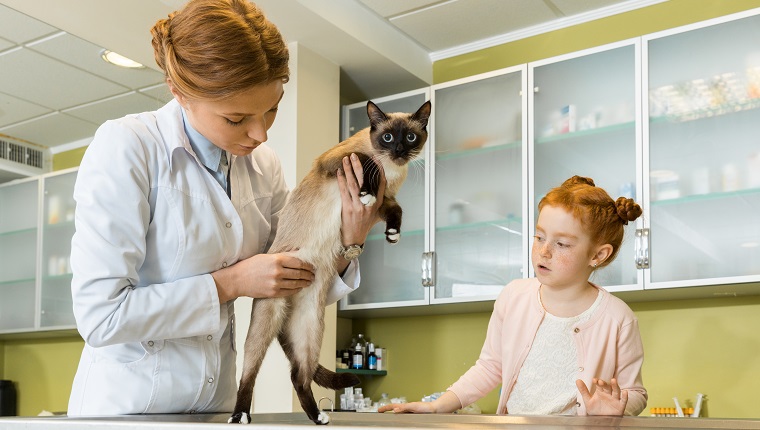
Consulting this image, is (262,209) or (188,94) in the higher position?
(188,94)

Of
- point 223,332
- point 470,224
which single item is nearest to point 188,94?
point 223,332

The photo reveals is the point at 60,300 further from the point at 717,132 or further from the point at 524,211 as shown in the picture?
the point at 717,132

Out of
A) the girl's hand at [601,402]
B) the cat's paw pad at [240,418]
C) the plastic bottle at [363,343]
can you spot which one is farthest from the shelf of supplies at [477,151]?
the cat's paw pad at [240,418]

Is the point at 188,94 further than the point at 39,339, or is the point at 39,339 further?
the point at 39,339

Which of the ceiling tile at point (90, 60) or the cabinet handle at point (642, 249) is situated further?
the cabinet handle at point (642, 249)

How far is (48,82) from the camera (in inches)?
115

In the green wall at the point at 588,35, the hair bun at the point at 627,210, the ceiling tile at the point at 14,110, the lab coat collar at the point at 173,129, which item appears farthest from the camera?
the green wall at the point at 588,35

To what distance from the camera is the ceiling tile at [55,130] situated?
276 cm

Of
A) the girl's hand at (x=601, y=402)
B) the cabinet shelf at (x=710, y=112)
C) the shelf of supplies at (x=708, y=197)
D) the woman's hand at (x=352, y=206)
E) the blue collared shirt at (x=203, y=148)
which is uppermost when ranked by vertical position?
the cabinet shelf at (x=710, y=112)

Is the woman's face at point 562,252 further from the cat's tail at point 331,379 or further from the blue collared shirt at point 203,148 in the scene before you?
the blue collared shirt at point 203,148

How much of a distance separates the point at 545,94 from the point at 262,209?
2440 mm

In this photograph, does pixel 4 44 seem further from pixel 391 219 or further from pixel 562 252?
pixel 562 252

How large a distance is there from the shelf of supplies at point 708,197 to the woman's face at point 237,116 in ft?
7.85

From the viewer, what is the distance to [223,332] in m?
1.42
